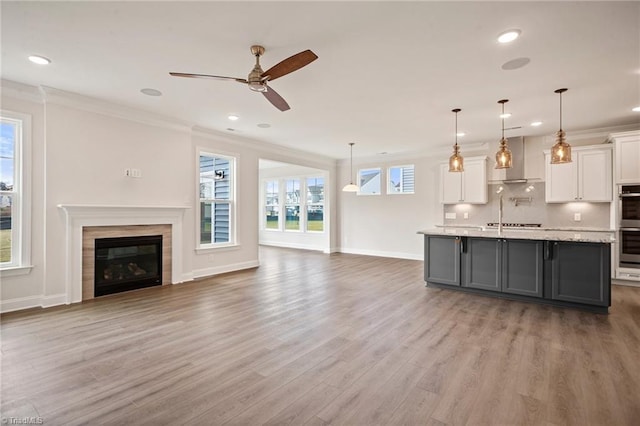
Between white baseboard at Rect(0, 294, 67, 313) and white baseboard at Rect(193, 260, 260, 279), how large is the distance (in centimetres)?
201

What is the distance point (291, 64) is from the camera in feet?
8.79

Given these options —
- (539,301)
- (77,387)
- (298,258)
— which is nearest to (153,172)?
(77,387)

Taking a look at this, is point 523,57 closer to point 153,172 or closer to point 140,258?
point 153,172

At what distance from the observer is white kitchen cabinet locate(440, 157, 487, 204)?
273 inches

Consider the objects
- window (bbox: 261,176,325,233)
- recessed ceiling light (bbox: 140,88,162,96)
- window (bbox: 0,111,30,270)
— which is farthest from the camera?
window (bbox: 261,176,325,233)

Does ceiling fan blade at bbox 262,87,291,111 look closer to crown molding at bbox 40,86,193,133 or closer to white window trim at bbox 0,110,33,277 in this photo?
crown molding at bbox 40,86,193,133

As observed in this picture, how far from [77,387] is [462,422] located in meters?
2.67

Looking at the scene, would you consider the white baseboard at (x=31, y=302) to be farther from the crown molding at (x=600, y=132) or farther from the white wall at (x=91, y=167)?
the crown molding at (x=600, y=132)

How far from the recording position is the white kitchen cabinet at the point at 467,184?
693cm

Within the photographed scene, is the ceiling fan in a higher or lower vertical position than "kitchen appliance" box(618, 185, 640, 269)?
higher

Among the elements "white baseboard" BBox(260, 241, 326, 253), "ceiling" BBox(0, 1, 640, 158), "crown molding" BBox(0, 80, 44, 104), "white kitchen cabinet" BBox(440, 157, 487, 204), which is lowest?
"white baseboard" BBox(260, 241, 326, 253)

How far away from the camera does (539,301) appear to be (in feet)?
14.4

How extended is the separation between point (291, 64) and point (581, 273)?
4.38 metres

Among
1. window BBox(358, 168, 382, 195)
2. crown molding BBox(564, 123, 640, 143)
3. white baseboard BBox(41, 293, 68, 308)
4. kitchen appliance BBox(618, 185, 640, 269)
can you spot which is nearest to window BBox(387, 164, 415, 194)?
window BBox(358, 168, 382, 195)
